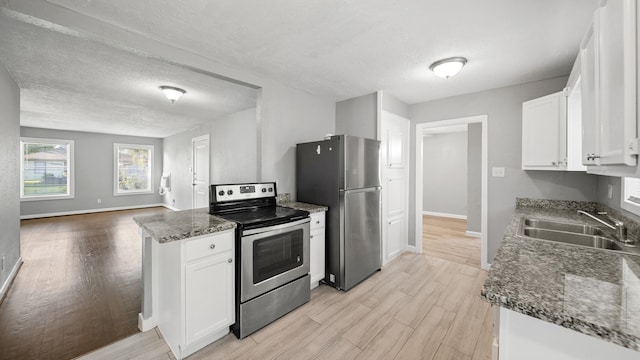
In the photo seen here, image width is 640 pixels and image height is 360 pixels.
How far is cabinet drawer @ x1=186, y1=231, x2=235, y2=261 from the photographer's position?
1631 mm

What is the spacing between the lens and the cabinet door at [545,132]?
88.9 inches

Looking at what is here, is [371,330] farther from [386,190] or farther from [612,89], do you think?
[612,89]

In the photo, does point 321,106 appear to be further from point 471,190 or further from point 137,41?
point 471,190

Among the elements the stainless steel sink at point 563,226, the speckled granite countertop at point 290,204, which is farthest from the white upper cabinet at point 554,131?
the speckled granite countertop at point 290,204

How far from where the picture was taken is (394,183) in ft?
11.6

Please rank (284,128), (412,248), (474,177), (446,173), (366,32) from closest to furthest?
A: (366,32)
(284,128)
(412,248)
(474,177)
(446,173)

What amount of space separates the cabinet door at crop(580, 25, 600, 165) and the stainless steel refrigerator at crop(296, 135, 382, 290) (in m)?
1.72

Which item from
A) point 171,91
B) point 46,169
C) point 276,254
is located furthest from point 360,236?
point 46,169

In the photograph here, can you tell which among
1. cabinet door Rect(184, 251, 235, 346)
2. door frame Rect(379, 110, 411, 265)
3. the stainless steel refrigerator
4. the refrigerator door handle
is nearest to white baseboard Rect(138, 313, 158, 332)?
cabinet door Rect(184, 251, 235, 346)

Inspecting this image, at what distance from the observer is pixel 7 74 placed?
8.75ft

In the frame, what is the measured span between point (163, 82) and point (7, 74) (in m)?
1.53

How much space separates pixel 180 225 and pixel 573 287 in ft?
6.95

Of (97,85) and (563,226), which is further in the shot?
(97,85)

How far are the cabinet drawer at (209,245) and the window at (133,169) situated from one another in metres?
7.89
